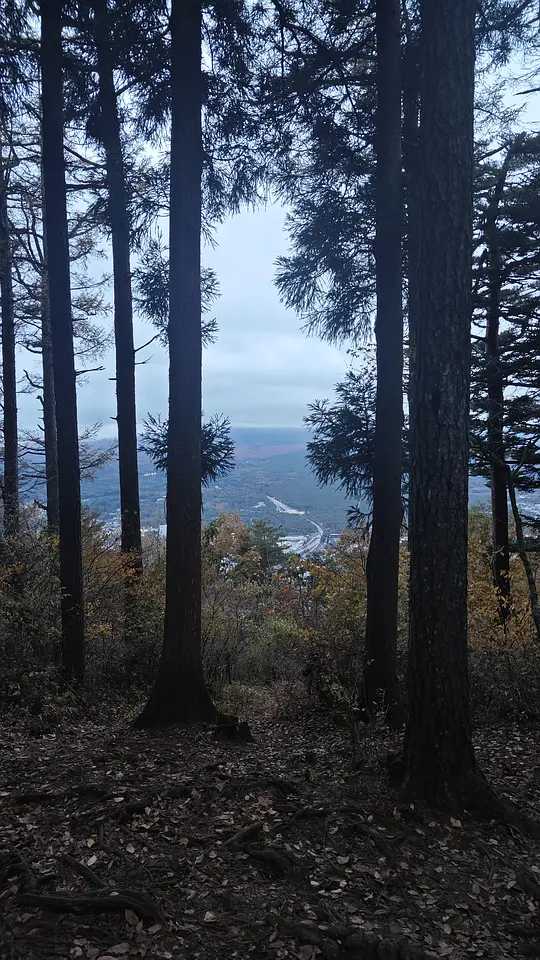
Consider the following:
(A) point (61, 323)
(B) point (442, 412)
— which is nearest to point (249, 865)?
(B) point (442, 412)

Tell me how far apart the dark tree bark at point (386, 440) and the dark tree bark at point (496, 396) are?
342cm

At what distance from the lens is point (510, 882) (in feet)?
11.6

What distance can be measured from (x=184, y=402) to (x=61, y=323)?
247 centimetres

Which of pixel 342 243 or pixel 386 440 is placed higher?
pixel 342 243

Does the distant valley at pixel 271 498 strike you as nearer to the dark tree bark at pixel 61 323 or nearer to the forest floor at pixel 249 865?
the dark tree bark at pixel 61 323

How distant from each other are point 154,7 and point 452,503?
6993 millimetres

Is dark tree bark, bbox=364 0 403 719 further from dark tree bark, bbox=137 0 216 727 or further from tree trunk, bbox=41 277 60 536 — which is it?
tree trunk, bbox=41 277 60 536

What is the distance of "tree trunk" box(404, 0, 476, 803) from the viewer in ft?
13.4

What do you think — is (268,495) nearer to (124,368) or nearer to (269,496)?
(269,496)

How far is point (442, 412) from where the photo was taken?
4102 millimetres

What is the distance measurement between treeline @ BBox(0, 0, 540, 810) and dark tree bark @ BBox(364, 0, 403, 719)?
2cm

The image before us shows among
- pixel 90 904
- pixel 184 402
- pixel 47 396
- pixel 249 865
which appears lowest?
pixel 249 865

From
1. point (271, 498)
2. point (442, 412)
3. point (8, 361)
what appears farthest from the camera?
point (271, 498)

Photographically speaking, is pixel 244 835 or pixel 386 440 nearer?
pixel 244 835
